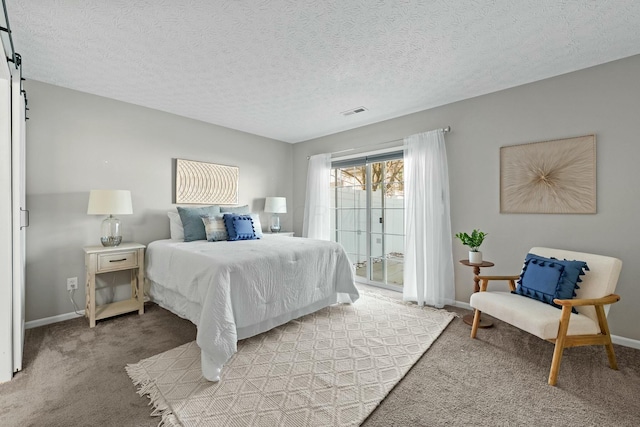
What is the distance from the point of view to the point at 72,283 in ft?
9.52

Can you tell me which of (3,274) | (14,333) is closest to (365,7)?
(3,274)

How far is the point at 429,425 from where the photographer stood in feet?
4.86

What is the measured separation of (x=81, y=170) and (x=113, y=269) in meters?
1.13

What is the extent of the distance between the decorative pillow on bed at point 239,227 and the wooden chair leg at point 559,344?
2.99m

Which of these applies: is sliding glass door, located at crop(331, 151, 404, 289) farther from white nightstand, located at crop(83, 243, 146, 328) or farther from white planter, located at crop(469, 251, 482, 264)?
white nightstand, located at crop(83, 243, 146, 328)

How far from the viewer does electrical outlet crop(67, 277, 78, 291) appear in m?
2.88

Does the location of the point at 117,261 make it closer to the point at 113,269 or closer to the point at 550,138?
the point at 113,269

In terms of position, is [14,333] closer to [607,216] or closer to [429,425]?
[429,425]

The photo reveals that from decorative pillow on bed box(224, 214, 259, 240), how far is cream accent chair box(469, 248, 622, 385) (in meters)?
2.57

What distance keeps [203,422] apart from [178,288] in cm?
130

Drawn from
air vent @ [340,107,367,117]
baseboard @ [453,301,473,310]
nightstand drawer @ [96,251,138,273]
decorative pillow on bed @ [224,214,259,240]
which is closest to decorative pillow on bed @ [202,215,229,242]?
decorative pillow on bed @ [224,214,259,240]

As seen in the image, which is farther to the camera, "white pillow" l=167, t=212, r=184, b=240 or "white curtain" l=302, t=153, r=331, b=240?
"white curtain" l=302, t=153, r=331, b=240

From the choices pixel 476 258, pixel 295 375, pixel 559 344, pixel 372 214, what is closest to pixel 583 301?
pixel 559 344

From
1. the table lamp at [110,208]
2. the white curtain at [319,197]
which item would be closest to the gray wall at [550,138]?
the white curtain at [319,197]
